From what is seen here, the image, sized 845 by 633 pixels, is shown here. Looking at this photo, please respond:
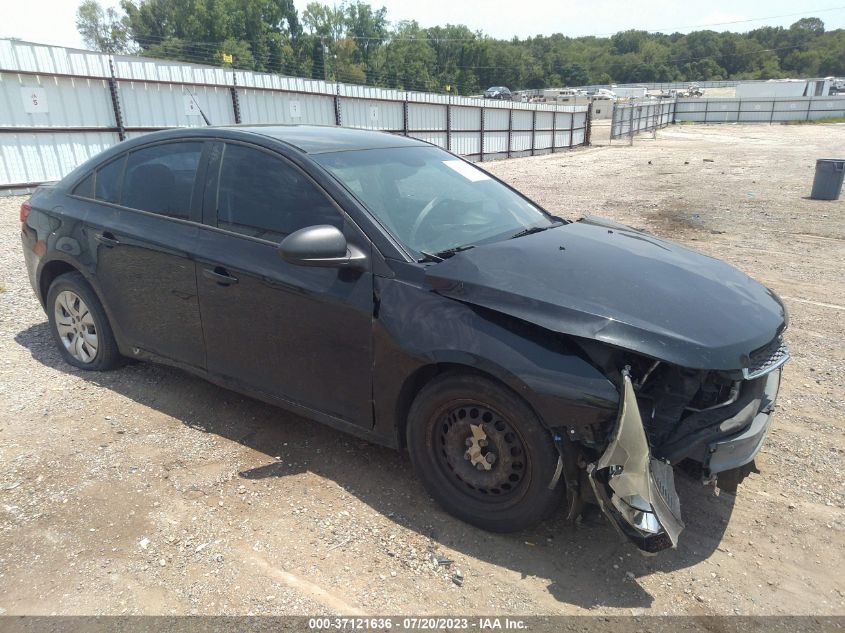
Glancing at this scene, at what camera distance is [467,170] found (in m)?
4.06

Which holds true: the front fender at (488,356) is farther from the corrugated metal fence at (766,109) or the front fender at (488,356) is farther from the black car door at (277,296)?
the corrugated metal fence at (766,109)

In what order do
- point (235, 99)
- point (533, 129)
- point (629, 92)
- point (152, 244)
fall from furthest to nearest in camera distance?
point (629, 92)
point (533, 129)
point (235, 99)
point (152, 244)

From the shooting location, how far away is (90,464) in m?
3.42

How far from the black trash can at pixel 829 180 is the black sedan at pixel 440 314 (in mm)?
12105

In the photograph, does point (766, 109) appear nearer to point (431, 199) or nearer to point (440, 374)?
point (431, 199)

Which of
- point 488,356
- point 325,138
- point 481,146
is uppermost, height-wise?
point 325,138

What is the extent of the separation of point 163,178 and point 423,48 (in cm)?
11745

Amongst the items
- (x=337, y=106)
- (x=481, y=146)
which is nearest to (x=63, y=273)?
(x=337, y=106)

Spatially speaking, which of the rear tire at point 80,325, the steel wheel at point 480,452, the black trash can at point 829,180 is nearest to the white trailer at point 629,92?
the black trash can at point 829,180

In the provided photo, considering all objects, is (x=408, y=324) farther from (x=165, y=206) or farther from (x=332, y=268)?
(x=165, y=206)

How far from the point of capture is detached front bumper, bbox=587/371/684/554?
7.79ft

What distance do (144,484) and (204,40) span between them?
324ft

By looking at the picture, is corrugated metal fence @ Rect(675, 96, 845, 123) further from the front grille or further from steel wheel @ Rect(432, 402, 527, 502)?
steel wheel @ Rect(432, 402, 527, 502)

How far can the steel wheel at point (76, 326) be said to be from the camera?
438 cm
